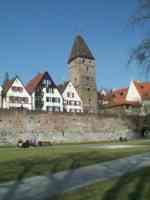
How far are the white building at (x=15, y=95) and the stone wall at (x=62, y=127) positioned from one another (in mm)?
12944

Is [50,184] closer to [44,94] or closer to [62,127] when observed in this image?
[62,127]

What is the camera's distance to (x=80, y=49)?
254ft

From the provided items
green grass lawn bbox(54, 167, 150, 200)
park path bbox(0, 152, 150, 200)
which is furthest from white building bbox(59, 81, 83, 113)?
green grass lawn bbox(54, 167, 150, 200)

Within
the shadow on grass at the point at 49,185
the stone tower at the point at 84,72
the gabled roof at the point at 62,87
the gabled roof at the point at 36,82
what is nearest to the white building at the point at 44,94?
the gabled roof at the point at 36,82

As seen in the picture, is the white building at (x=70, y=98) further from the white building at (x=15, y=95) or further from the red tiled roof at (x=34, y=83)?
the white building at (x=15, y=95)

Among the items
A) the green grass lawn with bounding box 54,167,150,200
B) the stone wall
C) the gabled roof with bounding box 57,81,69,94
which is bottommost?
the green grass lawn with bounding box 54,167,150,200

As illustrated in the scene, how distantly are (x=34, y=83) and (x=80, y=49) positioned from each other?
19026 millimetres

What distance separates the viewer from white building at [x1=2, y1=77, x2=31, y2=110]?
58588 millimetres

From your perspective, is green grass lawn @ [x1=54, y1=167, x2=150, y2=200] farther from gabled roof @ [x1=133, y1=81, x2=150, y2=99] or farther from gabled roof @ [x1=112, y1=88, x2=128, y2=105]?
gabled roof @ [x1=112, y1=88, x2=128, y2=105]

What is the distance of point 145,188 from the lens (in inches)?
343

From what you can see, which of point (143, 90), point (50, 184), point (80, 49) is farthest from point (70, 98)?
point (50, 184)

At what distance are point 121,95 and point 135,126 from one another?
2674 cm

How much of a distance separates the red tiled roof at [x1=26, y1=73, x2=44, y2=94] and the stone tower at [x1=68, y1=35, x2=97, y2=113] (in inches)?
481

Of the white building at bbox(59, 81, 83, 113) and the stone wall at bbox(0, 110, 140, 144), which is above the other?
the white building at bbox(59, 81, 83, 113)
